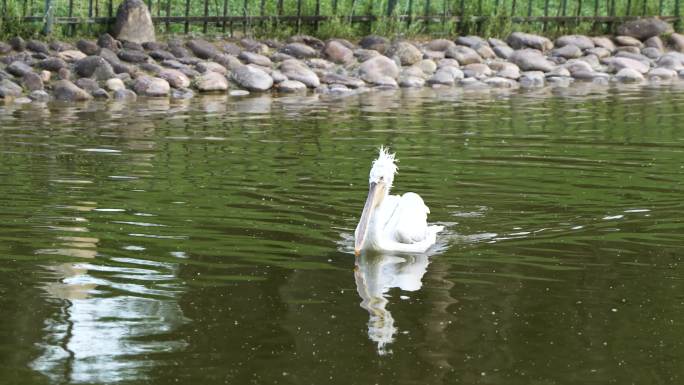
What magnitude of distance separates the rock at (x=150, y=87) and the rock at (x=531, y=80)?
657 cm

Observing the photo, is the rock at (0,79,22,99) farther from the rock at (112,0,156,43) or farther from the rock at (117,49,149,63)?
the rock at (112,0,156,43)

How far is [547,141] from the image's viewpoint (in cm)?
1509

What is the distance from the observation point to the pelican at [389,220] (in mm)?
9172

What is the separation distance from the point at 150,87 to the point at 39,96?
1.76 metres

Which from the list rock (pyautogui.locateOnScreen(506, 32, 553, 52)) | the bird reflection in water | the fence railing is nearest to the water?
the bird reflection in water

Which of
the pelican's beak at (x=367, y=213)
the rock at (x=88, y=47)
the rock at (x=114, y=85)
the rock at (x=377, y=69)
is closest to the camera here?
the pelican's beak at (x=367, y=213)

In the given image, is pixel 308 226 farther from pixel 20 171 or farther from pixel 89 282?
pixel 20 171

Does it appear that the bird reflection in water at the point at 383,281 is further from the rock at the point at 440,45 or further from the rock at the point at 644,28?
the rock at the point at 644,28

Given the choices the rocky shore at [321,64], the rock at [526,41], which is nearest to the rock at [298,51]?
the rocky shore at [321,64]

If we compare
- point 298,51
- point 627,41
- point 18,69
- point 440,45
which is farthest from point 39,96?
point 627,41

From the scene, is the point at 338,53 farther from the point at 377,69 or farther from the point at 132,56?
the point at 132,56

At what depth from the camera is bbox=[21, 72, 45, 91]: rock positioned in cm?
1953

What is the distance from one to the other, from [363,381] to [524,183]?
6179mm

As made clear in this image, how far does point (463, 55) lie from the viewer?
24.0 meters
